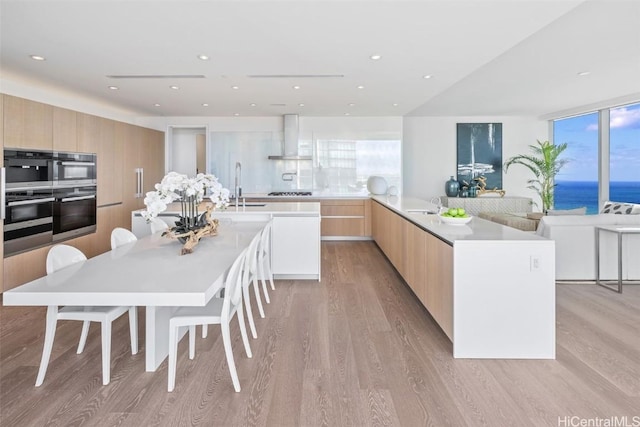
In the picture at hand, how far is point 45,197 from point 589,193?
8.78 metres

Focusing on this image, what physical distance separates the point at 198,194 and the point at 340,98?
138 inches

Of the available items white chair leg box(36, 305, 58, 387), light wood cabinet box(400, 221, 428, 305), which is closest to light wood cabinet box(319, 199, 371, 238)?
light wood cabinet box(400, 221, 428, 305)

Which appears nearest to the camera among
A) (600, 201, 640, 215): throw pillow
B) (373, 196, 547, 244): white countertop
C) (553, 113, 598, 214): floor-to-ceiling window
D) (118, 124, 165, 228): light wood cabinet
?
(373, 196, 547, 244): white countertop

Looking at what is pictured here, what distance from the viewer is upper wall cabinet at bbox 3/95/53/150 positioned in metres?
3.99

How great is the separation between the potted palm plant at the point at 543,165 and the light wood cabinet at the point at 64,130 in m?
7.81

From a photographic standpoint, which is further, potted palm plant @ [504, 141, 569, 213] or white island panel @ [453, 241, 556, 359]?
potted palm plant @ [504, 141, 569, 213]

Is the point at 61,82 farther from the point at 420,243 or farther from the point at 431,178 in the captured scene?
the point at 431,178

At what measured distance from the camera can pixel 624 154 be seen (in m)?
6.88

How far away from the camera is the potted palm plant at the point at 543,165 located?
760 cm

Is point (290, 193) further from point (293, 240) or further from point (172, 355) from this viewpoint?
point (172, 355)

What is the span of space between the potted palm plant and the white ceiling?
1713mm

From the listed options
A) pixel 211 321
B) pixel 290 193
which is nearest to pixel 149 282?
pixel 211 321

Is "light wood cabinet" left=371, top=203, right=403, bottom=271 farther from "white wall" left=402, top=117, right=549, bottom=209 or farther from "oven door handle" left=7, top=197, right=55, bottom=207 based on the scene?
"oven door handle" left=7, top=197, right=55, bottom=207

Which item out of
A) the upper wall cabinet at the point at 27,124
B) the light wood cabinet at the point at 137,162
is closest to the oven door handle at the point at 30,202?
the upper wall cabinet at the point at 27,124
